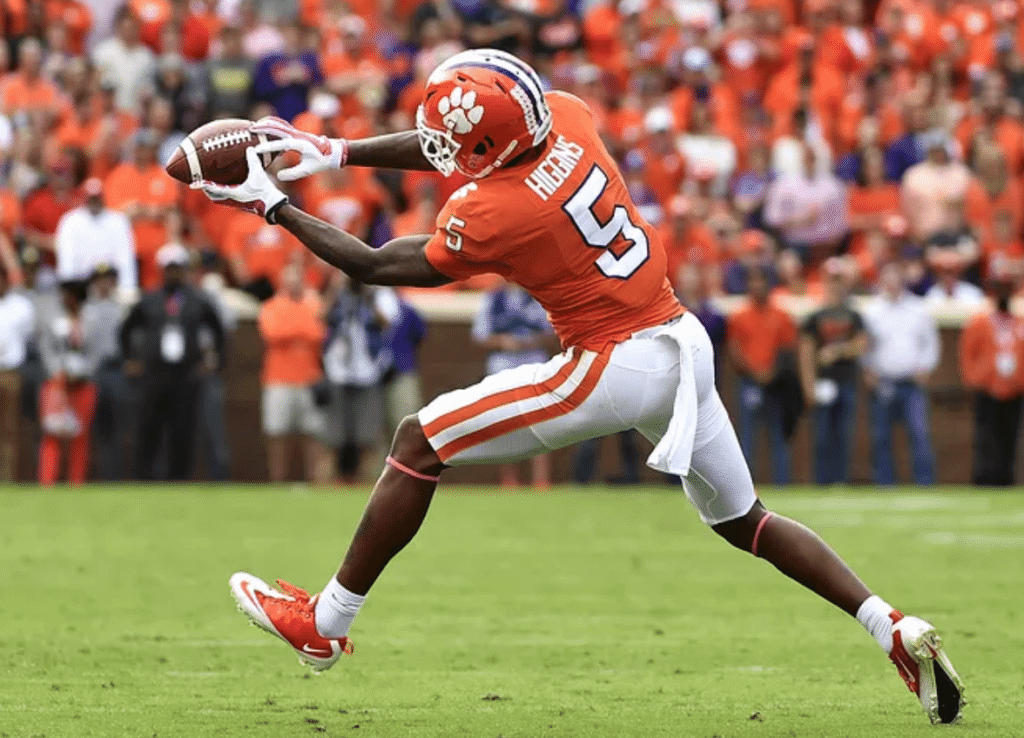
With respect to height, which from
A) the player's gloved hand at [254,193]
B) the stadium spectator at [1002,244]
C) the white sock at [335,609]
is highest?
the player's gloved hand at [254,193]

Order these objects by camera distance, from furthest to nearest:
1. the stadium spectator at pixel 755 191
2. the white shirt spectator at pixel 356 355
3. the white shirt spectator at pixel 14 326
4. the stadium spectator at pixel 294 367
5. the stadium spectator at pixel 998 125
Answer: the stadium spectator at pixel 998 125, the stadium spectator at pixel 755 191, the stadium spectator at pixel 294 367, the white shirt spectator at pixel 356 355, the white shirt spectator at pixel 14 326

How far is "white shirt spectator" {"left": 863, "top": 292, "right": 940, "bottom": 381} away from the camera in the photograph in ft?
51.6

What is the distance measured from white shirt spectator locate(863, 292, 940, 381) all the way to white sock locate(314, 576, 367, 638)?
10.5 metres

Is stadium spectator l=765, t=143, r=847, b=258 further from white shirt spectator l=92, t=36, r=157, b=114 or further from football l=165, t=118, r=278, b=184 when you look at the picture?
football l=165, t=118, r=278, b=184

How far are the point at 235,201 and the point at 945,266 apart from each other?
38.5 ft

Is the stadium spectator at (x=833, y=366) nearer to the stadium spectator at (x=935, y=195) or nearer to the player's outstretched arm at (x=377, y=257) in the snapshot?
the stadium spectator at (x=935, y=195)

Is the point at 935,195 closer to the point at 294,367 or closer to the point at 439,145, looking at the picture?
the point at 294,367

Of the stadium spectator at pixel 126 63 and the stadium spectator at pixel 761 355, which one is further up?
the stadium spectator at pixel 126 63

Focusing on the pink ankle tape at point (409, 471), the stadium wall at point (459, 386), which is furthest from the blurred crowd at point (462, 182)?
the pink ankle tape at point (409, 471)

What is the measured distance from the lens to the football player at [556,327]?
5449 millimetres

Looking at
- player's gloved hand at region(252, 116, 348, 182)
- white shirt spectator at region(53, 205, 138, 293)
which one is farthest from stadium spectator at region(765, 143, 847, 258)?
player's gloved hand at region(252, 116, 348, 182)

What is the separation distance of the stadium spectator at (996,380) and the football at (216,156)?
10819mm

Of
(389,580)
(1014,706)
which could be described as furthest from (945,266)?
(1014,706)

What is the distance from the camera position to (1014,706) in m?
5.85
